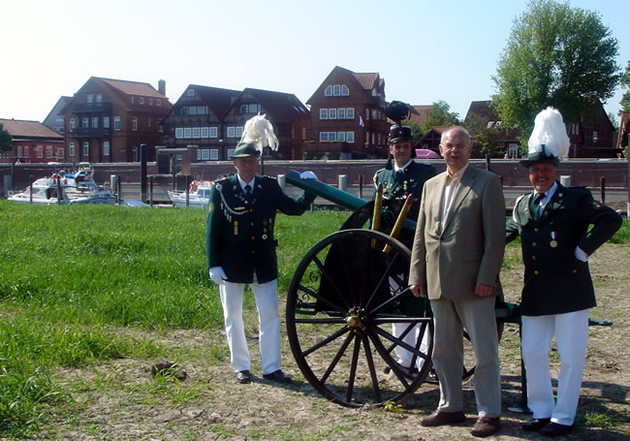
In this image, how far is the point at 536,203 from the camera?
15.9 ft

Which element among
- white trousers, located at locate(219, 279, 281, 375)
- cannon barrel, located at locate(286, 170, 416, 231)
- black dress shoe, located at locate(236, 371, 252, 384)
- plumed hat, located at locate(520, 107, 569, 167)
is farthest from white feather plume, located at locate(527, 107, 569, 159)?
black dress shoe, located at locate(236, 371, 252, 384)

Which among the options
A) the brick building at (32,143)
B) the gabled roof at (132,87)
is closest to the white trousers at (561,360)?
the gabled roof at (132,87)

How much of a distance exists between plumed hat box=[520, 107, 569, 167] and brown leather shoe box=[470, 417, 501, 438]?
5.39ft

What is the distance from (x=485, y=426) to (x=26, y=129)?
3845 inches

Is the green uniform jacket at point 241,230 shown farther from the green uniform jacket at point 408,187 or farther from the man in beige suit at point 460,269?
the man in beige suit at point 460,269

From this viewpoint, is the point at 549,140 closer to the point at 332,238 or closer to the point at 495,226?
the point at 495,226

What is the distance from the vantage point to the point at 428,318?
502 cm

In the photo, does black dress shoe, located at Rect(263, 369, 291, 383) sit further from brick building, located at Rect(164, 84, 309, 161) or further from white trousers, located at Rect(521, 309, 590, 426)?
brick building, located at Rect(164, 84, 309, 161)

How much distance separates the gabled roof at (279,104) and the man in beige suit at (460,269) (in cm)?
6954

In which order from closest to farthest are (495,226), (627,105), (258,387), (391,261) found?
1. (495,226)
2. (391,261)
3. (258,387)
4. (627,105)

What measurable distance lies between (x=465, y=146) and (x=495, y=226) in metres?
0.54

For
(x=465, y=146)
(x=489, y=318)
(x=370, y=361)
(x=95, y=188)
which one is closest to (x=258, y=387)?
(x=370, y=361)

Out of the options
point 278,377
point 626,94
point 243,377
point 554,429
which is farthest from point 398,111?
point 626,94

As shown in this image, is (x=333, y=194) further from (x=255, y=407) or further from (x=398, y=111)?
(x=255, y=407)
